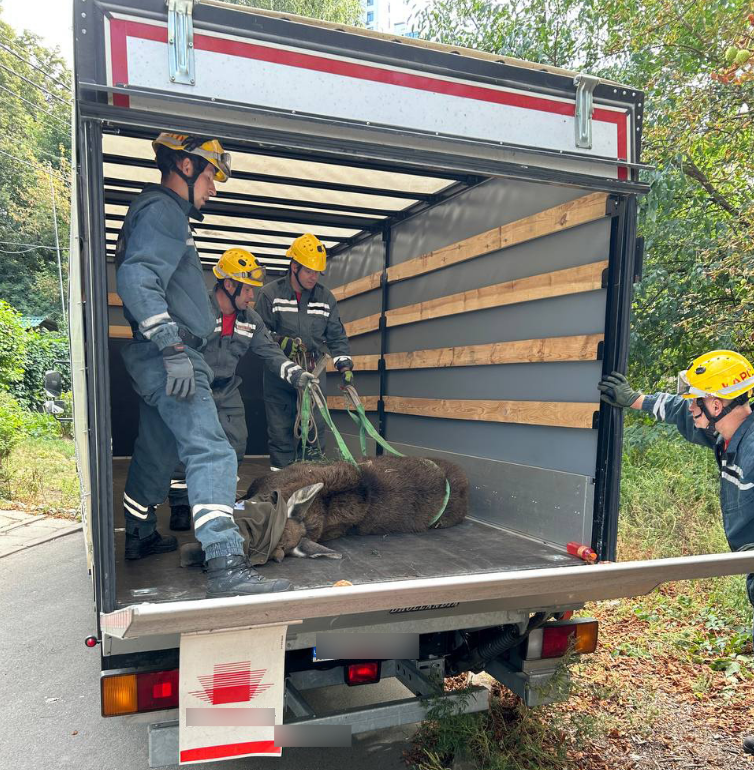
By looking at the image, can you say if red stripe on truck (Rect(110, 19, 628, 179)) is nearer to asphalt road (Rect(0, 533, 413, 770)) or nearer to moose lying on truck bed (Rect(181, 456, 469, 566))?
moose lying on truck bed (Rect(181, 456, 469, 566))

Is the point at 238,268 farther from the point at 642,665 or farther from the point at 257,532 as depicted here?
the point at 642,665

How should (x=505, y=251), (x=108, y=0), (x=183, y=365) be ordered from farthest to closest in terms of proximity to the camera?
(x=505, y=251) < (x=183, y=365) < (x=108, y=0)

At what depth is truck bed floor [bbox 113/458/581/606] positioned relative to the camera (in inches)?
112

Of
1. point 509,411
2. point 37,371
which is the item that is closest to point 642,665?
point 509,411

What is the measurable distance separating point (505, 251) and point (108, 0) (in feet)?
8.95

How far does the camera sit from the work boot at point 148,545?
326 cm

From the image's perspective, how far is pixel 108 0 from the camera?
2305mm

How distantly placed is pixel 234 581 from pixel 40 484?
8.60 metres

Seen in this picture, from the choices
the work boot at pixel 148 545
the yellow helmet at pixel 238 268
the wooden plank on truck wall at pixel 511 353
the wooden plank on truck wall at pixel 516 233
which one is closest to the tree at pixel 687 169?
the wooden plank on truck wall at pixel 516 233

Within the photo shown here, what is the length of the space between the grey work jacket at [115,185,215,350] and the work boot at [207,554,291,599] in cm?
94

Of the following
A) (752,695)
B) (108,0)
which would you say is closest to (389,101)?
(108,0)

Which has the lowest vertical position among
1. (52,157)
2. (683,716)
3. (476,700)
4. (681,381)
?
(683,716)

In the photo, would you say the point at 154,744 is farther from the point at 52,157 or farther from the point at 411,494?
the point at 52,157

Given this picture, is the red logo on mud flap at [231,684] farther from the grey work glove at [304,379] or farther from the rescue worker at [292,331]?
the rescue worker at [292,331]
